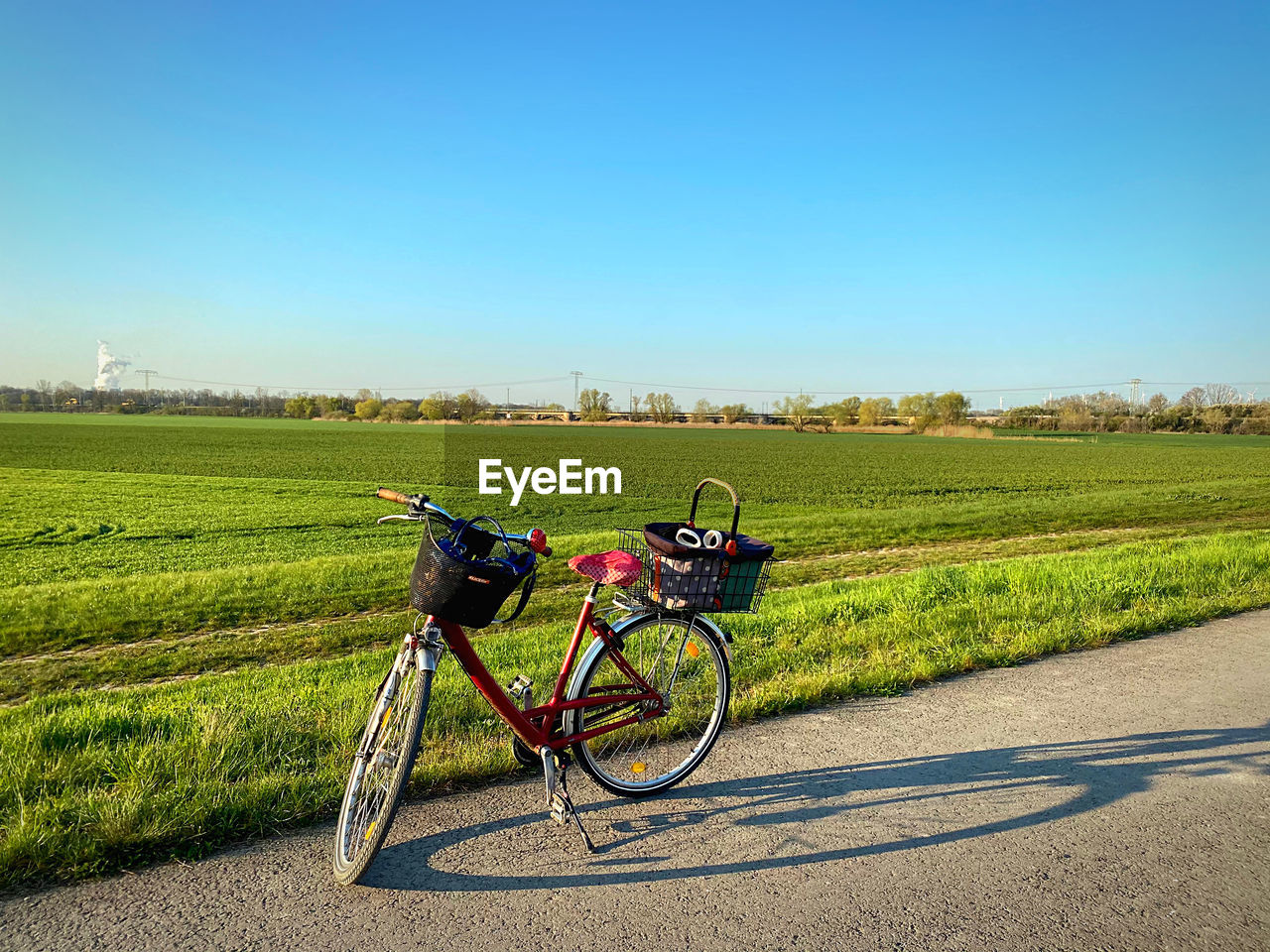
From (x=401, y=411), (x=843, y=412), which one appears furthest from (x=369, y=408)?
(x=843, y=412)

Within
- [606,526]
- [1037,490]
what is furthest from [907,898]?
[1037,490]

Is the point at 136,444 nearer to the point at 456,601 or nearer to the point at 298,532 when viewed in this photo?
the point at 298,532

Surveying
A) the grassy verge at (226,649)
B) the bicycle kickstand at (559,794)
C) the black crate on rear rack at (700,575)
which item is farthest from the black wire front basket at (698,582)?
the grassy verge at (226,649)

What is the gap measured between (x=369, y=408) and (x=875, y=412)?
74001mm

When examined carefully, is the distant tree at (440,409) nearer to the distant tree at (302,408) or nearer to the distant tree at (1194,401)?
the distant tree at (302,408)

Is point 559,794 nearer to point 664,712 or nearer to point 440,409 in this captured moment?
point 664,712

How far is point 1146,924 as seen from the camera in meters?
2.87

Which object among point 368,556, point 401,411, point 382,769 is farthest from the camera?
point 401,411

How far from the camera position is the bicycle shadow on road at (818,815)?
3197 millimetres

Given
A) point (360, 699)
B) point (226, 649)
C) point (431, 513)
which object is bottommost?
point (226, 649)

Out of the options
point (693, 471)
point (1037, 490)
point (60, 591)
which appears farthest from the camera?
point (693, 471)

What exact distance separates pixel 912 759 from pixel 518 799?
1992 mm

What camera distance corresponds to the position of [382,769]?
3191 mm

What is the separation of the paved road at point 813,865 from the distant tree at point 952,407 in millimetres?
127188
